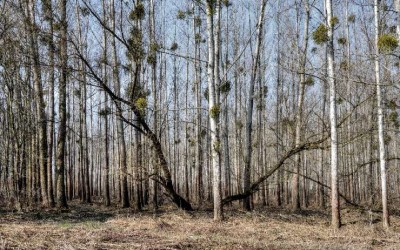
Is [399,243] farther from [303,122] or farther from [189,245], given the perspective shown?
[303,122]

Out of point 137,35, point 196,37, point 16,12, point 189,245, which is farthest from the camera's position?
point 196,37

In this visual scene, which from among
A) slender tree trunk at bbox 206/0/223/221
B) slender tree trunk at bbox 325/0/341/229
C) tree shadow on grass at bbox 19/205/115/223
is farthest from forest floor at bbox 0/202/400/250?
slender tree trunk at bbox 206/0/223/221

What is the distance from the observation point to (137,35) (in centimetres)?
1414

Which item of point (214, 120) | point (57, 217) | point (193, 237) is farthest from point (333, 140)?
point (57, 217)

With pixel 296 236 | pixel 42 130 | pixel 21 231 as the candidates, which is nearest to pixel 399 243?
pixel 296 236

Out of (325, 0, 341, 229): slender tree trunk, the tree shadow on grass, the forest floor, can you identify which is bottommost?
the tree shadow on grass

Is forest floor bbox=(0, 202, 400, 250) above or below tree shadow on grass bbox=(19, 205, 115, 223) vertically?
above

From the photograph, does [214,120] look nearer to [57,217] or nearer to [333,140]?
[333,140]

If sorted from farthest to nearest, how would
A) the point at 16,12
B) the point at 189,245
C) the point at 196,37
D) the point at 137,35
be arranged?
1. the point at 196,37
2. the point at 16,12
3. the point at 137,35
4. the point at 189,245

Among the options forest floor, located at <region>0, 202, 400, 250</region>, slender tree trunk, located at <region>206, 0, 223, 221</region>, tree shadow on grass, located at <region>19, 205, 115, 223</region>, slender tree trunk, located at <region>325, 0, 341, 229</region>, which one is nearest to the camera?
forest floor, located at <region>0, 202, 400, 250</region>

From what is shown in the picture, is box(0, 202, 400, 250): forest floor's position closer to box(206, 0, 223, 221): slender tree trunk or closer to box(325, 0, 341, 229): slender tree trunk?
box(325, 0, 341, 229): slender tree trunk

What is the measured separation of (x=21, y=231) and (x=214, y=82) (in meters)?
6.43

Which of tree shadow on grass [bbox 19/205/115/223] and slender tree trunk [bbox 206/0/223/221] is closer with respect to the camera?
slender tree trunk [bbox 206/0/223/221]

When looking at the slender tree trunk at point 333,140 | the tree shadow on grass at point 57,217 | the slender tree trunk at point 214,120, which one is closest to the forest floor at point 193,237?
the tree shadow on grass at point 57,217
